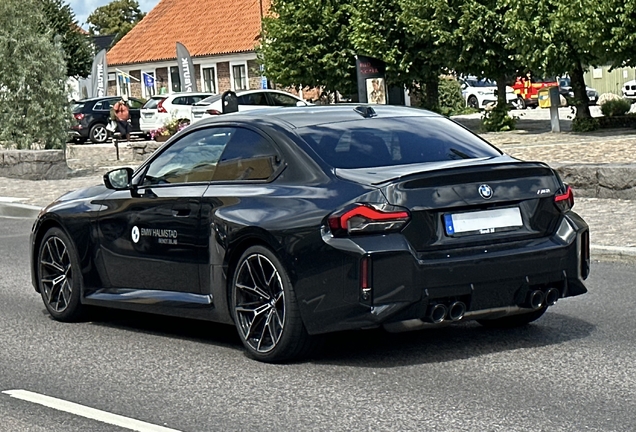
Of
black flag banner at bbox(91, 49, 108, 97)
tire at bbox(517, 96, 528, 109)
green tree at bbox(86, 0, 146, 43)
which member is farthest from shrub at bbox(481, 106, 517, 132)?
green tree at bbox(86, 0, 146, 43)

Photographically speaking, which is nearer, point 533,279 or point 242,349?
point 533,279

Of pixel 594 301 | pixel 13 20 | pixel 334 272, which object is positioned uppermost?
pixel 13 20

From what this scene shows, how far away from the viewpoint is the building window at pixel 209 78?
240ft

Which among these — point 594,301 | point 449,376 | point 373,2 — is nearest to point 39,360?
point 449,376

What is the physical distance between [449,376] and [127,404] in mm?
1714

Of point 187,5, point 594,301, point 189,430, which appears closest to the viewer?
point 189,430

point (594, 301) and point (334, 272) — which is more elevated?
point (334, 272)

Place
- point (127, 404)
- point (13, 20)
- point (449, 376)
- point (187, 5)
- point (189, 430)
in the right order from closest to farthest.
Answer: point (189, 430) → point (127, 404) → point (449, 376) → point (13, 20) → point (187, 5)

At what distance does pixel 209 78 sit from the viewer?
2891 inches

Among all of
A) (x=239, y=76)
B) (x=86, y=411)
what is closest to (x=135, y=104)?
(x=239, y=76)

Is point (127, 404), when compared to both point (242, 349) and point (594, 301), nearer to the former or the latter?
point (242, 349)

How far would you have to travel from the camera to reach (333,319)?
733cm

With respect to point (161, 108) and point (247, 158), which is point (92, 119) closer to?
point (161, 108)

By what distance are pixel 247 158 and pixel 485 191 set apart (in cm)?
156
